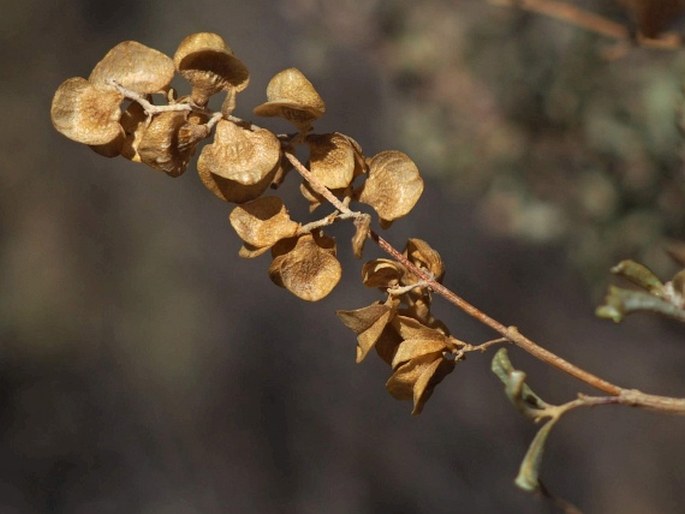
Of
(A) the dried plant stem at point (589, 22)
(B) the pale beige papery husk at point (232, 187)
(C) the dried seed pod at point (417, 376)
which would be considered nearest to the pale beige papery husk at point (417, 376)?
(C) the dried seed pod at point (417, 376)

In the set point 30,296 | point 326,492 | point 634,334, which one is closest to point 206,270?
point 30,296

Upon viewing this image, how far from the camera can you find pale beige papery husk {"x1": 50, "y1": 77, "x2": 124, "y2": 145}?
409 millimetres

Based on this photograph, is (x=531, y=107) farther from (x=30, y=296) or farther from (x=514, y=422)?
(x=30, y=296)

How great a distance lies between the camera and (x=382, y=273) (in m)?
0.42

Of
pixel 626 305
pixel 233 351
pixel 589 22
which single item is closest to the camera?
pixel 626 305

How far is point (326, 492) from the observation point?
2.02 metres

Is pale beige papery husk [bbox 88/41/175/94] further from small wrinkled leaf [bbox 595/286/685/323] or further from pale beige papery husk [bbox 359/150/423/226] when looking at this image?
small wrinkled leaf [bbox 595/286/685/323]

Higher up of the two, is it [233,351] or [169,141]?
[169,141]

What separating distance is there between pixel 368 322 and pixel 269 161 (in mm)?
89

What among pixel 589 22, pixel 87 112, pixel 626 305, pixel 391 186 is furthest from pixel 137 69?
pixel 589 22

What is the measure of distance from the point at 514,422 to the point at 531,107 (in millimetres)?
1129

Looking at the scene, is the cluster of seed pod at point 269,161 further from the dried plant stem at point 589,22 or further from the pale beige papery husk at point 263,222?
the dried plant stem at point 589,22

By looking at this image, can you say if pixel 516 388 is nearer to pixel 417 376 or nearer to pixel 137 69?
pixel 417 376

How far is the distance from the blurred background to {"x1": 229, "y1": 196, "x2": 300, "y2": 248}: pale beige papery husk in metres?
0.91
